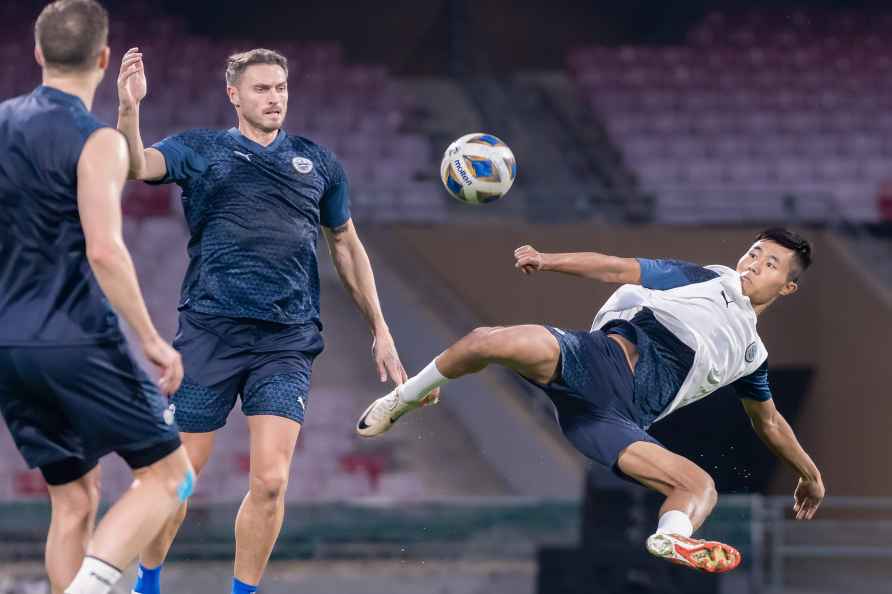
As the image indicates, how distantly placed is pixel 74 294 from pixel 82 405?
0.36 metres

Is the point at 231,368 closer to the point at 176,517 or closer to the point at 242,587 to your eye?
the point at 176,517

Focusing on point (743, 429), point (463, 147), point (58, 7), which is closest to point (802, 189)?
point (743, 429)

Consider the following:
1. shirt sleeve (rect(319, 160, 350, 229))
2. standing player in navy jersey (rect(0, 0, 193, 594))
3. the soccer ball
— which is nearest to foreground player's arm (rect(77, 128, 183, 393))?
standing player in navy jersey (rect(0, 0, 193, 594))

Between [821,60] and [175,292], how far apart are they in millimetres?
9289

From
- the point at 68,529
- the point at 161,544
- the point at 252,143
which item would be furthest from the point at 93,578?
the point at 252,143

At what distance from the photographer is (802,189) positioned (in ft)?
48.4

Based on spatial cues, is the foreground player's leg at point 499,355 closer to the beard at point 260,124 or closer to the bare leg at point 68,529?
the beard at point 260,124

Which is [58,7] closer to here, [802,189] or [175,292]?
[175,292]

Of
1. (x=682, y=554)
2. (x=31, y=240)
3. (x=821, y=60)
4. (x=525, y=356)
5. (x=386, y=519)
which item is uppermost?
(x=821, y=60)

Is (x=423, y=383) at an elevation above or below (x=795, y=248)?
below

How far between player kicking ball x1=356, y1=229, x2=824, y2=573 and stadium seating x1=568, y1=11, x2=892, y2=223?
710 centimetres

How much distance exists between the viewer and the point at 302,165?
19.1ft

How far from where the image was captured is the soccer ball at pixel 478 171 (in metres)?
6.36

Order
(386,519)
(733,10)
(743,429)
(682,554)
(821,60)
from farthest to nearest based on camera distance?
1. (733,10)
2. (821,60)
3. (743,429)
4. (386,519)
5. (682,554)
